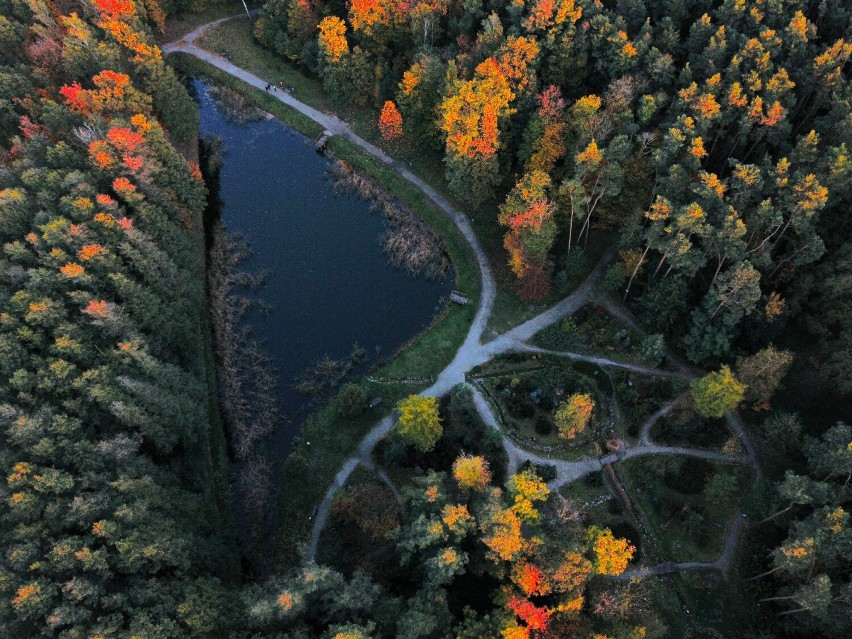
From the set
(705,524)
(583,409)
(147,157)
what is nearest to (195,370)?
(147,157)

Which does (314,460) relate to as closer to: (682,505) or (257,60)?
(682,505)

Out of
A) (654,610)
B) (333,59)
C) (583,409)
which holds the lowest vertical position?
(654,610)

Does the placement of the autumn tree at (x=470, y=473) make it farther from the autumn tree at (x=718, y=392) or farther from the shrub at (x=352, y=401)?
the autumn tree at (x=718, y=392)

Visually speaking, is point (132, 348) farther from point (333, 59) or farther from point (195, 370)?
point (333, 59)

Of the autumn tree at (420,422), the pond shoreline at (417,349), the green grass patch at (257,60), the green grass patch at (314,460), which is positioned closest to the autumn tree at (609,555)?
the autumn tree at (420,422)

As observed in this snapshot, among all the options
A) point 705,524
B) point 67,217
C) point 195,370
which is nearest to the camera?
point 705,524
